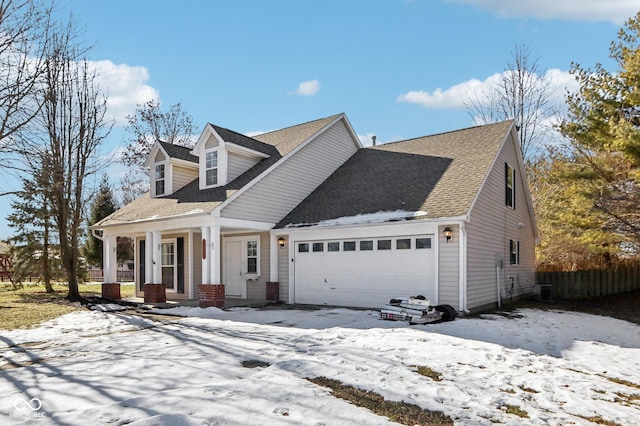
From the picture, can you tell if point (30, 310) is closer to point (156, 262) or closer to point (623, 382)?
point (156, 262)

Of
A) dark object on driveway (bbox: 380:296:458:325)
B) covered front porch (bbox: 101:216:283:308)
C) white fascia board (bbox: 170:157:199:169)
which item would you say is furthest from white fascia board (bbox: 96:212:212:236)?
dark object on driveway (bbox: 380:296:458:325)

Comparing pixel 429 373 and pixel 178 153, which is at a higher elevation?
pixel 178 153

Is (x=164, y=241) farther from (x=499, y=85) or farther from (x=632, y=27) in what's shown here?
(x=499, y=85)

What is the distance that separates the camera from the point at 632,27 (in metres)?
13.5

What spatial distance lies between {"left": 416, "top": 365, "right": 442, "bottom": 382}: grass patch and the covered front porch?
7.79 metres

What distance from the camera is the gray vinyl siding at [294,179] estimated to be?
44.9ft

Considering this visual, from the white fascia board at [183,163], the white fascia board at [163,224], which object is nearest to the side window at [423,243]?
the white fascia board at [163,224]

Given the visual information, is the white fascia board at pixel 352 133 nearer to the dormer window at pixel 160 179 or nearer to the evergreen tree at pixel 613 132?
the dormer window at pixel 160 179

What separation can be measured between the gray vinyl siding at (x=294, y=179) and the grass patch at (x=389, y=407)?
27.9 ft

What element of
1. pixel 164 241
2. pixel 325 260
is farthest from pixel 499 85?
pixel 164 241

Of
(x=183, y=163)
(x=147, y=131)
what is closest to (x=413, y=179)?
(x=183, y=163)

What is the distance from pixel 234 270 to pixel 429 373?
36.3 feet

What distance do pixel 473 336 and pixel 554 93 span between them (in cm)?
2168

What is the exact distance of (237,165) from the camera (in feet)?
49.0
